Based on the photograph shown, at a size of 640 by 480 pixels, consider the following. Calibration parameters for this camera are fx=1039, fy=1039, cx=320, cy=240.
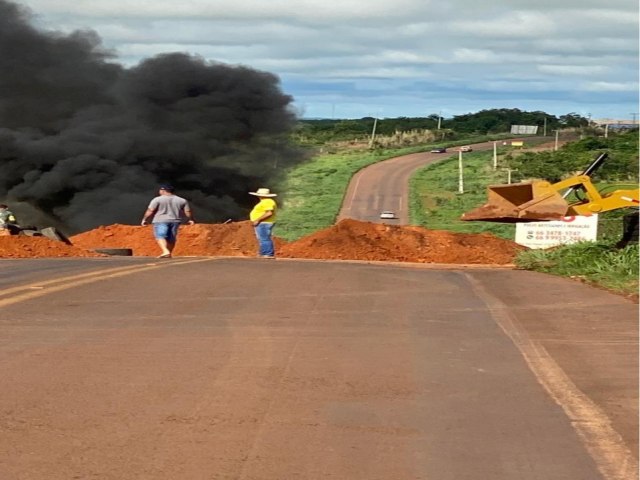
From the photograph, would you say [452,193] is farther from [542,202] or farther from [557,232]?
[542,202]

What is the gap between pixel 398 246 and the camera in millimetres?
28297

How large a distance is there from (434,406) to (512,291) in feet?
22.0

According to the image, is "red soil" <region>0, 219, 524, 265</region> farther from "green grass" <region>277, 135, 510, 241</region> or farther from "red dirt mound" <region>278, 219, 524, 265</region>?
"green grass" <region>277, 135, 510, 241</region>

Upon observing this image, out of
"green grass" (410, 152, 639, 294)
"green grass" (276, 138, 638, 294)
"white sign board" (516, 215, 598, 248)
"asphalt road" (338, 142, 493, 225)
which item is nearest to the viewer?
"green grass" (410, 152, 639, 294)

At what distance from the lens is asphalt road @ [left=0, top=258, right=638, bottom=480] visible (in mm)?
5184

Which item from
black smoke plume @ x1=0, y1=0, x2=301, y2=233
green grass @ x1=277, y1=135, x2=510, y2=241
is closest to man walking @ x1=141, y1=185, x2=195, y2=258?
black smoke plume @ x1=0, y1=0, x2=301, y2=233

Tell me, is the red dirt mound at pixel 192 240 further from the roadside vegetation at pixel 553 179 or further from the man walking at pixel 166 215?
the man walking at pixel 166 215

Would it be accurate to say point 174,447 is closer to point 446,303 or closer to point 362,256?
point 446,303

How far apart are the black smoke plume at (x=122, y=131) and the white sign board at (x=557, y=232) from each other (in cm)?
1908

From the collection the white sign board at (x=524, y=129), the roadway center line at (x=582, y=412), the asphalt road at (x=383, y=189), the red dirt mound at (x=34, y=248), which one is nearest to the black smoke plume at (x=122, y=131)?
the asphalt road at (x=383, y=189)

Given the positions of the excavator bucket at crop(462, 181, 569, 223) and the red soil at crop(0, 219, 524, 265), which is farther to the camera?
the red soil at crop(0, 219, 524, 265)

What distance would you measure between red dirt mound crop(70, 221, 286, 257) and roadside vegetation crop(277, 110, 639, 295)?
1012 cm

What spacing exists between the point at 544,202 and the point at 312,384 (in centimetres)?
1123

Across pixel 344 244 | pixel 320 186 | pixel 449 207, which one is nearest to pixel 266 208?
pixel 344 244
